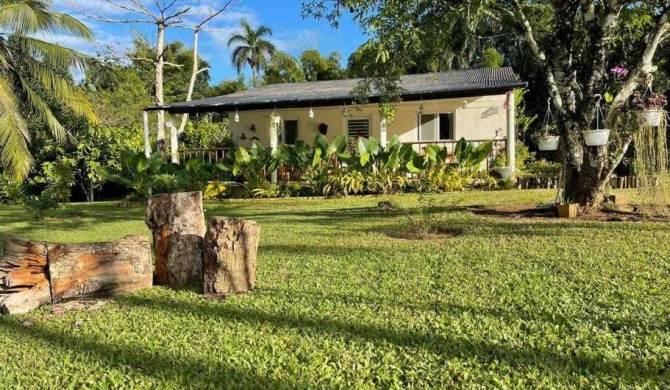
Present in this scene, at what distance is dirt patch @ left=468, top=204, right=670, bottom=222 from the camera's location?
719 cm

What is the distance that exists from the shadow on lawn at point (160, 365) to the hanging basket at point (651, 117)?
6.10 metres

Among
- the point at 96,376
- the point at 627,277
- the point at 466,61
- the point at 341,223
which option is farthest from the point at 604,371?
the point at 466,61

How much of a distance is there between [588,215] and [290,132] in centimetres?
1356

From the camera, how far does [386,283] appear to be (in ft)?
14.9

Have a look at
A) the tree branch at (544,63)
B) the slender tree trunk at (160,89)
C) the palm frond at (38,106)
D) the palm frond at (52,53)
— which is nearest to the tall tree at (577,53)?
the tree branch at (544,63)

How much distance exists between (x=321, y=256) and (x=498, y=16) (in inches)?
202

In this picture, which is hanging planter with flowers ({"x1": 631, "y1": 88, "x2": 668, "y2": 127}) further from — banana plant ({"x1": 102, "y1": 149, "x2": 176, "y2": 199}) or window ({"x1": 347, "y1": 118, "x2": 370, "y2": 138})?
window ({"x1": 347, "y1": 118, "x2": 370, "y2": 138})

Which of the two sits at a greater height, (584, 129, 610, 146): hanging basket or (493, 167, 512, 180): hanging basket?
(584, 129, 610, 146): hanging basket

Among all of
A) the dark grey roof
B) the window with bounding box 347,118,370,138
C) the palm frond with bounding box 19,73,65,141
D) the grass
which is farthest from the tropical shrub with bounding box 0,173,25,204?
the grass

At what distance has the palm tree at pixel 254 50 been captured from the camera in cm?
4231

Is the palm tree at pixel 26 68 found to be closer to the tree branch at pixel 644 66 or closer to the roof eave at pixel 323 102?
the roof eave at pixel 323 102

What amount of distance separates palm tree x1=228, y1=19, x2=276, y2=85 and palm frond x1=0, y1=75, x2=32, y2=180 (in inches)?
1260

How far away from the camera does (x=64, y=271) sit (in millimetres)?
4188

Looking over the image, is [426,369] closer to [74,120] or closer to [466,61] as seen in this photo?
[74,120]
